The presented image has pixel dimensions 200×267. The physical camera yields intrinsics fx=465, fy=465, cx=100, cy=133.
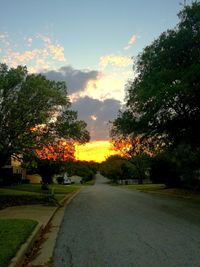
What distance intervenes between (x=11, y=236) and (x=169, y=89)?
13765 mm

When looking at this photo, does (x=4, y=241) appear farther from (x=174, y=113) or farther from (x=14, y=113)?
(x=174, y=113)

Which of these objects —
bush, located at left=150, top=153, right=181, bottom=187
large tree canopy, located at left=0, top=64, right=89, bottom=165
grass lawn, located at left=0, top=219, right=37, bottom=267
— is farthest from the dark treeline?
bush, located at left=150, top=153, right=181, bottom=187

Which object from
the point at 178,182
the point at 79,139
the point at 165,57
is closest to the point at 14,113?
the point at 79,139

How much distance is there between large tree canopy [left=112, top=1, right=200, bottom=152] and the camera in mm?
24969

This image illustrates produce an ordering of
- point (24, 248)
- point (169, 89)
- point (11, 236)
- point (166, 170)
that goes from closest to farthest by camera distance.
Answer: point (24, 248) → point (11, 236) → point (169, 89) → point (166, 170)

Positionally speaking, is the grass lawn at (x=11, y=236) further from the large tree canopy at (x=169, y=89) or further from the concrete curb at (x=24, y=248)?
the large tree canopy at (x=169, y=89)

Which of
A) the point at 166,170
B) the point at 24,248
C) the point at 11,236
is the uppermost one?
the point at 166,170

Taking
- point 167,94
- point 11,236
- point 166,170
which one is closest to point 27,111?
point 167,94

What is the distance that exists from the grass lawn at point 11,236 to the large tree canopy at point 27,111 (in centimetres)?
1354

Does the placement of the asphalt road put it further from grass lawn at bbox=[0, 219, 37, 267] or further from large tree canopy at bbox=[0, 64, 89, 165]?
large tree canopy at bbox=[0, 64, 89, 165]

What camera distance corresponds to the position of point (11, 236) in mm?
12844

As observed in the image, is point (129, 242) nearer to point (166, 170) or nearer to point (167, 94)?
point (167, 94)

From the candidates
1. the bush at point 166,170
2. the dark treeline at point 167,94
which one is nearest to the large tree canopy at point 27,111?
the dark treeline at point 167,94

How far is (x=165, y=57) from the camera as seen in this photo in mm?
27625
